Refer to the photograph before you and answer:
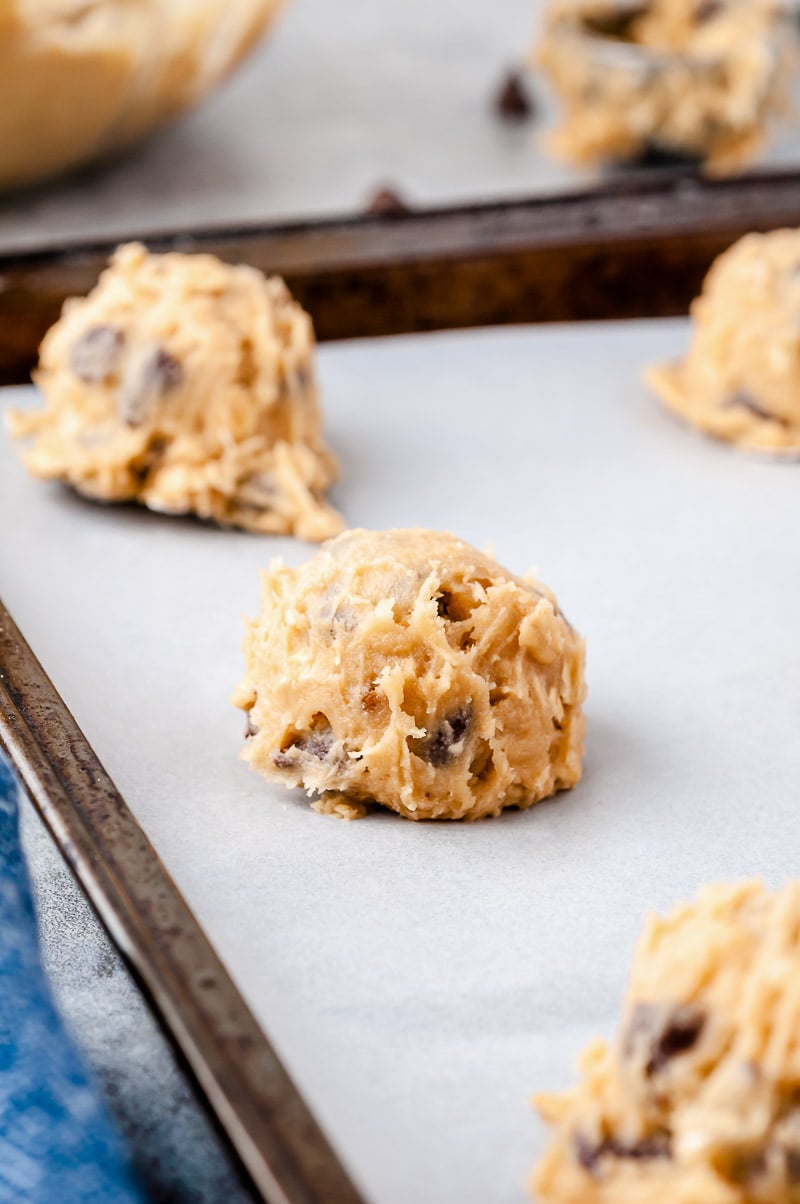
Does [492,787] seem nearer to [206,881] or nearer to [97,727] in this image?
[206,881]

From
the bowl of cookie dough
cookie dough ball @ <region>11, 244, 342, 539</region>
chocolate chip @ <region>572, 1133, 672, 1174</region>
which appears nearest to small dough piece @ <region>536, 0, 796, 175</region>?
the bowl of cookie dough

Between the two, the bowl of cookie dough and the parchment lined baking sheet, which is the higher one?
the bowl of cookie dough

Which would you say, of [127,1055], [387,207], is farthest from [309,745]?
[387,207]

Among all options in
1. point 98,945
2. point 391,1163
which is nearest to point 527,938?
point 391,1163

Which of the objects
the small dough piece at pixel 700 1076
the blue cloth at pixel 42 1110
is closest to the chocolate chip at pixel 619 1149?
the small dough piece at pixel 700 1076

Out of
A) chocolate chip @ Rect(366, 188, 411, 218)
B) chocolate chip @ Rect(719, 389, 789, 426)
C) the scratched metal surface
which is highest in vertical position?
chocolate chip @ Rect(366, 188, 411, 218)

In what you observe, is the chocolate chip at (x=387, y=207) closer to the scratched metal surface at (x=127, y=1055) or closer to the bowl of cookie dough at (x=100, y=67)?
the bowl of cookie dough at (x=100, y=67)

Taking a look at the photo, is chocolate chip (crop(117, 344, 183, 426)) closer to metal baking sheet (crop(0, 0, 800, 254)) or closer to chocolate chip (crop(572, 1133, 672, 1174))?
metal baking sheet (crop(0, 0, 800, 254))

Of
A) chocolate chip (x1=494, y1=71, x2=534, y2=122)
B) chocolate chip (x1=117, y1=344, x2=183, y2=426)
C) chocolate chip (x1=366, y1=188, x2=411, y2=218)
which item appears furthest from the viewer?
chocolate chip (x1=494, y1=71, x2=534, y2=122)
